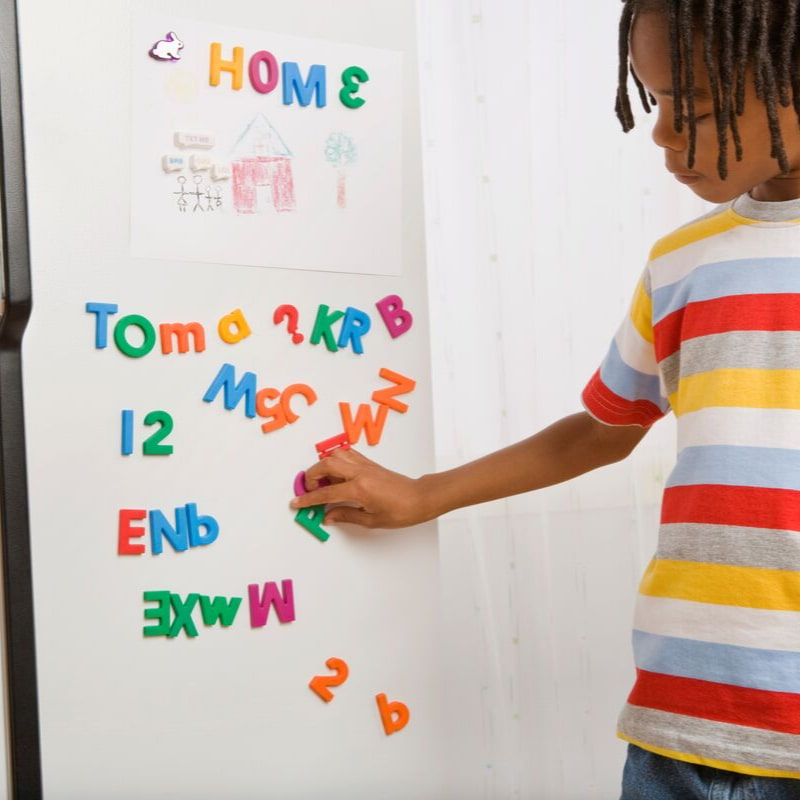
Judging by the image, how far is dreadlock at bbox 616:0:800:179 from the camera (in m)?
0.73

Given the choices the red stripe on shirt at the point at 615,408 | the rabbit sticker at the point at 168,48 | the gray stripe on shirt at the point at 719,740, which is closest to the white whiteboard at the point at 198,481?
the rabbit sticker at the point at 168,48

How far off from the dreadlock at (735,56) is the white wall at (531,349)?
76cm

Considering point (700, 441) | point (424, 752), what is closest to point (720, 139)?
point (700, 441)

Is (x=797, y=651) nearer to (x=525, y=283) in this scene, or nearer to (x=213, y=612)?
(x=213, y=612)

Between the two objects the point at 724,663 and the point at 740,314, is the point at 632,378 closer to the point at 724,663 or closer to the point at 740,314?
the point at 740,314

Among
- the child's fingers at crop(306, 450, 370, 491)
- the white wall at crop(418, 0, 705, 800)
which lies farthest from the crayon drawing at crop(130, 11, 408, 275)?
the white wall at crop(418, 0, 705, 800)

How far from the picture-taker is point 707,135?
0.76 m

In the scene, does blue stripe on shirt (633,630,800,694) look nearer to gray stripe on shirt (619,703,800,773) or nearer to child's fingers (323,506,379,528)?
gray stripe on shirt (619,703,800,773)

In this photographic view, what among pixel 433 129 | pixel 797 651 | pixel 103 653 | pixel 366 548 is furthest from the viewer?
pixel 433 129

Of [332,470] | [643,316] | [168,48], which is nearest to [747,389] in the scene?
[643,316]

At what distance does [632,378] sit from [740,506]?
181mm

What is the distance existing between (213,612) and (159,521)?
0.09 meters

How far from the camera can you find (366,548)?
940 millimetres

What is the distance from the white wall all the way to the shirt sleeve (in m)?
0.58
